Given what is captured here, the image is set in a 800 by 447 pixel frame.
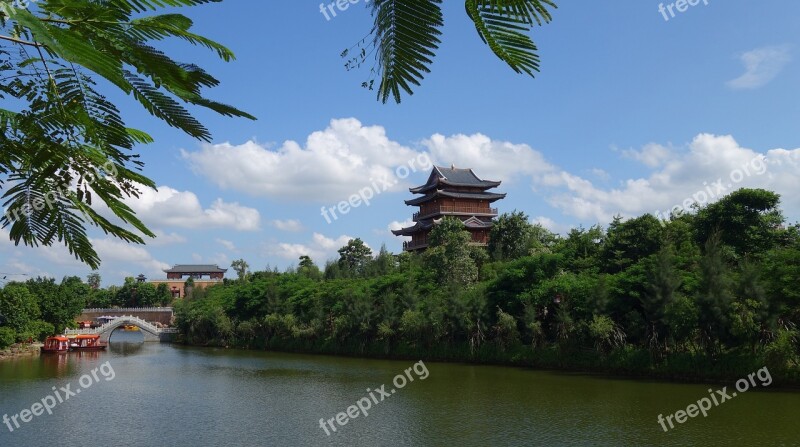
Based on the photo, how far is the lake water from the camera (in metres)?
11.5

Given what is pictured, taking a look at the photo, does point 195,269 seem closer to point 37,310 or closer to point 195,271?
point 195,271

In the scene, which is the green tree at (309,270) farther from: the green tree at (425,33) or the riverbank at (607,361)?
the green tree at (425,33)

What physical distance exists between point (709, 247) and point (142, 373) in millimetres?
20512

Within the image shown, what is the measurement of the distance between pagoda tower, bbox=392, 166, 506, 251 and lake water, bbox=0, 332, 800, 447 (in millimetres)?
12917

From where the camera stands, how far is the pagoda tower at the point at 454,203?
33.2 metres

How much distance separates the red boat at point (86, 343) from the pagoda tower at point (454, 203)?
1980cm

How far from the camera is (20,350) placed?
2911 cm

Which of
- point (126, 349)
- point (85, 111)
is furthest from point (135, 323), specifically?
point (85, 111)

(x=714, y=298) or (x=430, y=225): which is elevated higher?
(x=430, y=225)

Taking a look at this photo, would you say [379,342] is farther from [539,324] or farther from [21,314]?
[21,314]

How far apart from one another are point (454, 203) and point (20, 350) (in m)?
24.1

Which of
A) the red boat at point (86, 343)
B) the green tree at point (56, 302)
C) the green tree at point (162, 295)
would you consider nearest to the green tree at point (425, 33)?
the green tree at point (56, 302)

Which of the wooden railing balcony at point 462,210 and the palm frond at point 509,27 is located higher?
the wooden railing balcony at point 462,210

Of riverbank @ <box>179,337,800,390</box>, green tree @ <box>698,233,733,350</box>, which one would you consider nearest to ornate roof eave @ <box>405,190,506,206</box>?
riverbank @ <box>179,337,800,390</box>
